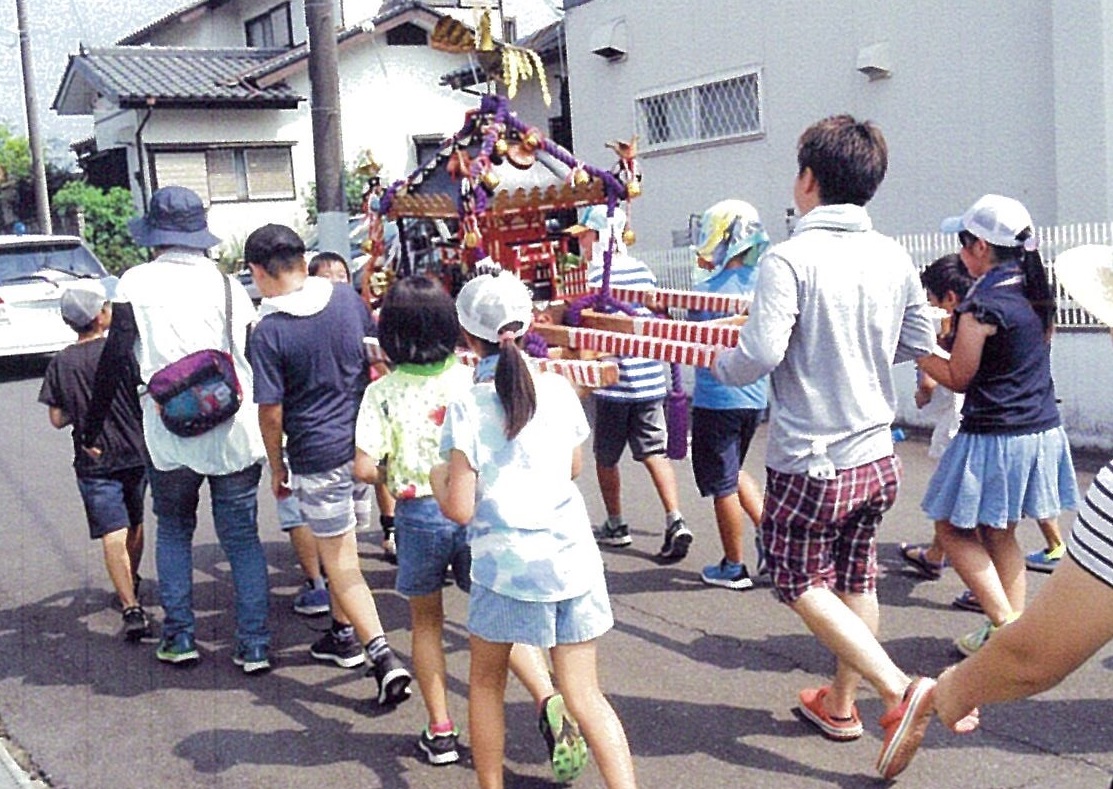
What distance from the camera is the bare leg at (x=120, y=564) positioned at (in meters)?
5.16

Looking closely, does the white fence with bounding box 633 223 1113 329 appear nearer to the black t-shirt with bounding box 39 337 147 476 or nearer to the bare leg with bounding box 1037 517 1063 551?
the bare leg with bounding box 1037 517 1063 551

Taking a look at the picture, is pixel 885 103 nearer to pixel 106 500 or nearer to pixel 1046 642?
pixel 106 500

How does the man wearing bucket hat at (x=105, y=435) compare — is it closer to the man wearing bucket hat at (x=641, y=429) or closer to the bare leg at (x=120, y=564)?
the bare leg at (x=120, y=564)

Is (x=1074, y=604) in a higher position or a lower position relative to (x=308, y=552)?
higher

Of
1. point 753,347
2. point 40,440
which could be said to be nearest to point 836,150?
Answer: point 753,347

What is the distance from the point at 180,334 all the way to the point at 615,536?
2.58m

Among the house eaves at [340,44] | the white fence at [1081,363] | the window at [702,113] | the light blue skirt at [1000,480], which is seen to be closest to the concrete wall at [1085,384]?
the white fence at [1081,363]

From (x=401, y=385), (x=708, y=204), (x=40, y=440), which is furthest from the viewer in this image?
(x=708, y=204)

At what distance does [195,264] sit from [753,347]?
2.31 m

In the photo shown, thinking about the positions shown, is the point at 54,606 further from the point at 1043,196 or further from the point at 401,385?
the point at 1043,196

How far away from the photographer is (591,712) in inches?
122

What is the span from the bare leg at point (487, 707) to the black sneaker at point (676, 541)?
2.59 meters

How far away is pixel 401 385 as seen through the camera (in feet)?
12.0

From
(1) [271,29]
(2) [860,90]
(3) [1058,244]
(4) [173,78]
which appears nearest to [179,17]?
(1) [271,29]
